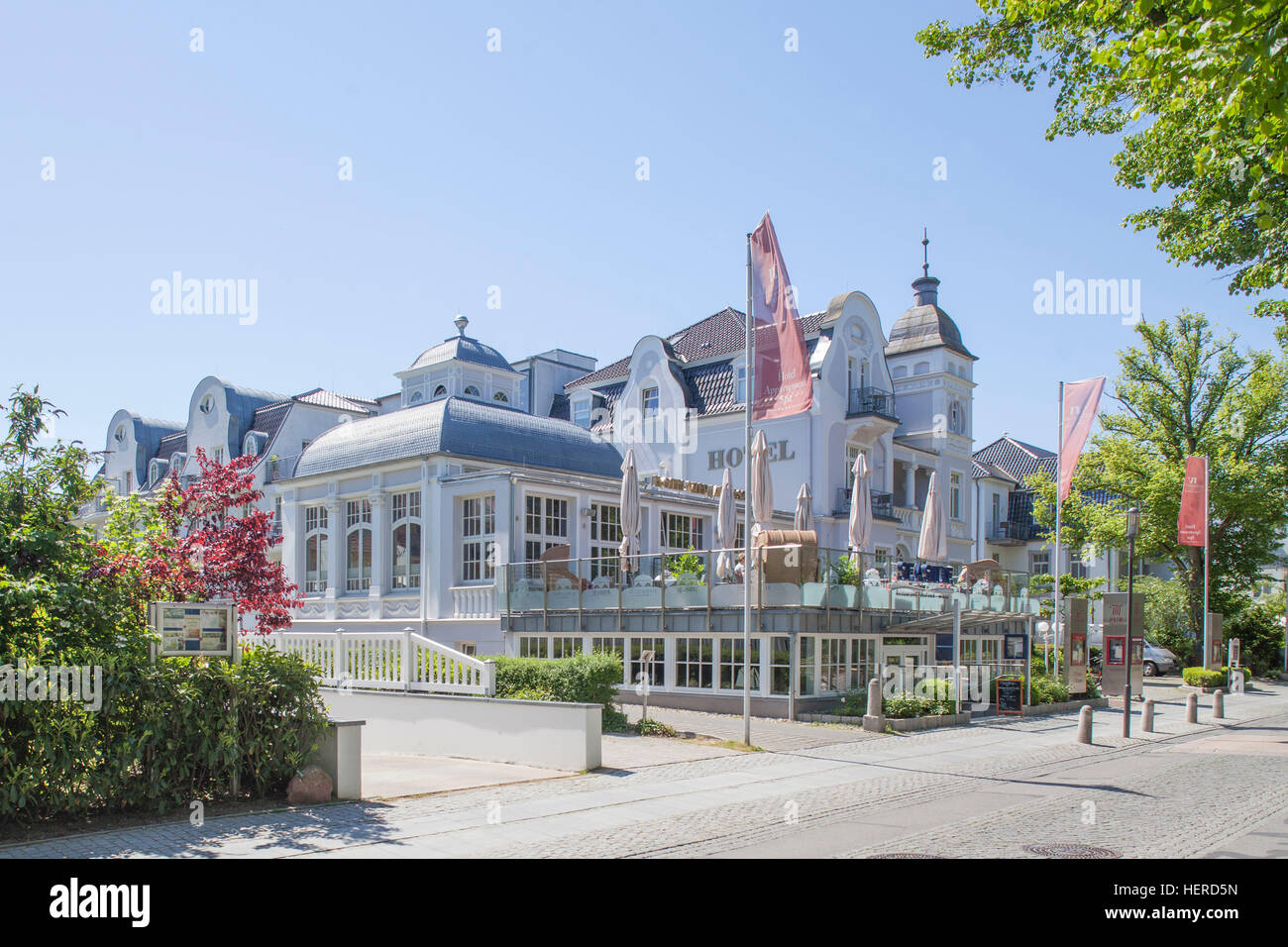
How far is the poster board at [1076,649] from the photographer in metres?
29.2

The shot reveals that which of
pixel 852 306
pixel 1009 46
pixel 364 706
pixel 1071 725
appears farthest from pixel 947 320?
pixel 364 706

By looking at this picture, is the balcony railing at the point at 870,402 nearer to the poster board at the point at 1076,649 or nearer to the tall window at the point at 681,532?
the tall window at the point at 681,532

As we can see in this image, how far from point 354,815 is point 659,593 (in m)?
13.3

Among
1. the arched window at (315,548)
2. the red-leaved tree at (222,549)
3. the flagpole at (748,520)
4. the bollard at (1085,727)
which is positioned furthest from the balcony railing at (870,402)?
the red-leaved tree at (222,549)

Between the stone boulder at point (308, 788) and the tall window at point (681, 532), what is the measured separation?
61.6ft

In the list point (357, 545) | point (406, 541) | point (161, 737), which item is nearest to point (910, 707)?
point (406, 541)

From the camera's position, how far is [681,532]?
101 feet

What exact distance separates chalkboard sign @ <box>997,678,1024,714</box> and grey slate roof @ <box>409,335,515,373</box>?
71.0 ft

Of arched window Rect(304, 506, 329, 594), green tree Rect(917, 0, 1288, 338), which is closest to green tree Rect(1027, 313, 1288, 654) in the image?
green tree Rect(917, 0, 1288, 338)

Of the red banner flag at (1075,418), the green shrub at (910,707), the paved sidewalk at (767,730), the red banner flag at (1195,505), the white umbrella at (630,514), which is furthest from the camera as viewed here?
the red banner flag at (1195,505)

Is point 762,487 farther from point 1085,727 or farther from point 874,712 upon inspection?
point 1085,727

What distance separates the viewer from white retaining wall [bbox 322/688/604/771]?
14.6 m

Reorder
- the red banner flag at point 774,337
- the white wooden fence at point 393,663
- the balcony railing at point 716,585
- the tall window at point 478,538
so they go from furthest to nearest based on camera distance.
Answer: the tall window at point 478,538
the balcony railing at point 716,585
the red banner flag at point 774,337
the white wooden fence at point 393,663

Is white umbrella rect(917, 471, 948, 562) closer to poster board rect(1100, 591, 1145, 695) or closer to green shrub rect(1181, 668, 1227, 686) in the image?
poster board rect(1100, 591, 1145, 695)
